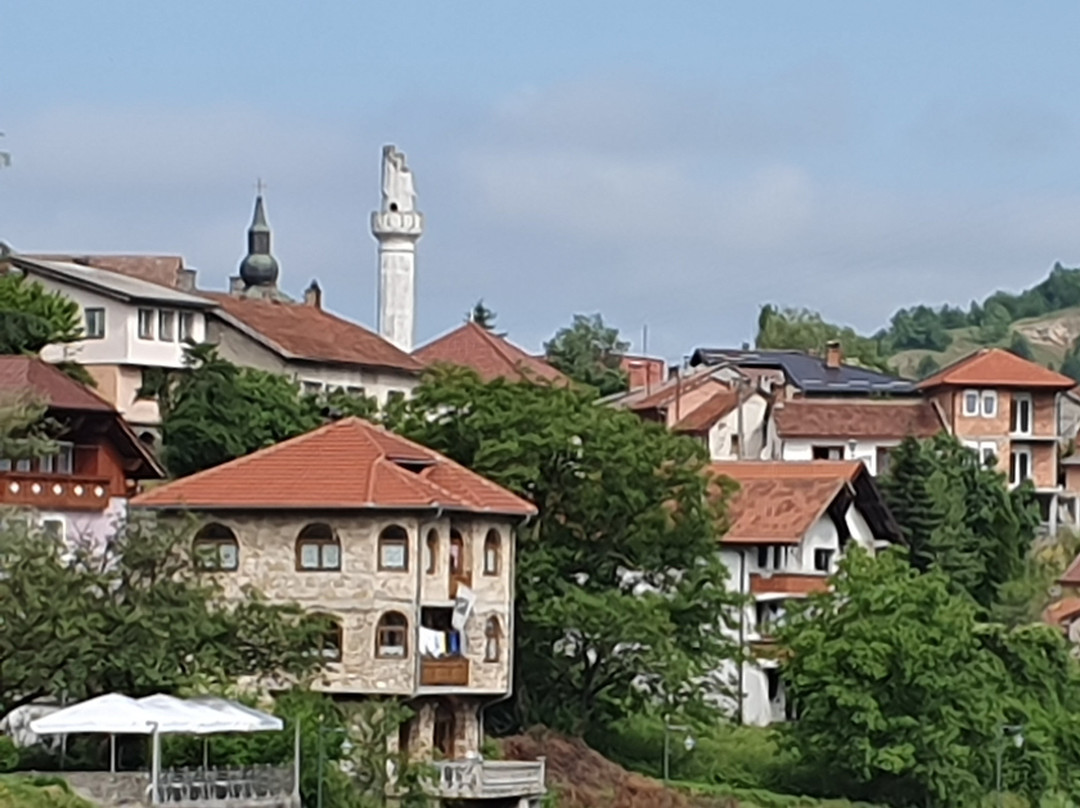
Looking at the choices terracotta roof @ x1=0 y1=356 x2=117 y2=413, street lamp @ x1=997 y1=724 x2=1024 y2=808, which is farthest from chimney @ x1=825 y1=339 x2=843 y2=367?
terracotta roof @ x1=0 y1=356 x2=117 y2=413

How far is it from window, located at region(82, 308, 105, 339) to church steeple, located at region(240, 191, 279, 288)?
44070 millimetres

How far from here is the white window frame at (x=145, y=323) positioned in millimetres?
82438

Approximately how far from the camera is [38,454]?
2437 inches

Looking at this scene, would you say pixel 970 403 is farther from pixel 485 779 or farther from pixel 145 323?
pixel 485 779

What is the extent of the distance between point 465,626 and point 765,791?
9059 mm

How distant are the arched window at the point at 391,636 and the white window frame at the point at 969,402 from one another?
50466 millimetres

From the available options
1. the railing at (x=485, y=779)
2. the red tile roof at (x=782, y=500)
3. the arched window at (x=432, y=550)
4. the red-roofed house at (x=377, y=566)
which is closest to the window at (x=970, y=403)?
the red tile roof at (x=782, y=500)

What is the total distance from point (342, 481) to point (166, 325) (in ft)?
81.3

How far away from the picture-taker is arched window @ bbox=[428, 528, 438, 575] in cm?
5981

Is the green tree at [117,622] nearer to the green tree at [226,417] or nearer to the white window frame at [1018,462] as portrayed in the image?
the green tree at [226,417]

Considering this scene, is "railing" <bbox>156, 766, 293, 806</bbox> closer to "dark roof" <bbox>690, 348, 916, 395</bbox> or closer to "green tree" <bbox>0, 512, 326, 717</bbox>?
"green tree" <bbox>0, 512, 326, 717</bbox>

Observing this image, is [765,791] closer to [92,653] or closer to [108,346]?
[92,653]

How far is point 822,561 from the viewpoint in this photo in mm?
78938

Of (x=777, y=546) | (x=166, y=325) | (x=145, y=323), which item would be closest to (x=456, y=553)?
(x=777, y=546)
